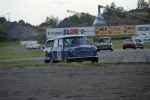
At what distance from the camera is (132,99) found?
8.09 m

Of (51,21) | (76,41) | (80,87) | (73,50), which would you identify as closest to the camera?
(80,87)

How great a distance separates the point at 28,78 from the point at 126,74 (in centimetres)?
306

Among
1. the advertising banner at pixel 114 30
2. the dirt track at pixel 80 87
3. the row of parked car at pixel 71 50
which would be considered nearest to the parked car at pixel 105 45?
the row of parked car at pixel 71 50

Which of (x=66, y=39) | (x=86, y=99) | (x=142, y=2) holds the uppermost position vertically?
(x=142, y=2)

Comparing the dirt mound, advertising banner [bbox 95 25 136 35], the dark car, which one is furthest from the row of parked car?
the dirt mound

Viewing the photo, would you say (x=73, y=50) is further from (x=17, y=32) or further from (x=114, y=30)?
(x=17, y=32)

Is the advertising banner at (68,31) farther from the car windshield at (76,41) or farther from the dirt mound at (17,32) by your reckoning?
the dirt mound at (17,32)

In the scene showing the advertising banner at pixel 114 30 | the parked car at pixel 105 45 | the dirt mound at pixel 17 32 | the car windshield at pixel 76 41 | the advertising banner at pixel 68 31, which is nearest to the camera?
the car windshield at pixel 76 41

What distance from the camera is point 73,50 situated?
20875mm

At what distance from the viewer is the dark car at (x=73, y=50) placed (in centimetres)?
2081

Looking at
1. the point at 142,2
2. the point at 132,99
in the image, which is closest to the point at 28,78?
the point at 132,99

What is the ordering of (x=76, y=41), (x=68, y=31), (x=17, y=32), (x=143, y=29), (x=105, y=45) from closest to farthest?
(x=76, y=41) < (x=105, y=45) < (x=68, y=31) < (x=143, y=29) < (x=17, y=32)

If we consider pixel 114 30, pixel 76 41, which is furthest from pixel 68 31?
pixel 76 41

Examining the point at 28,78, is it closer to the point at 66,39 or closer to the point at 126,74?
the point at 126,74
